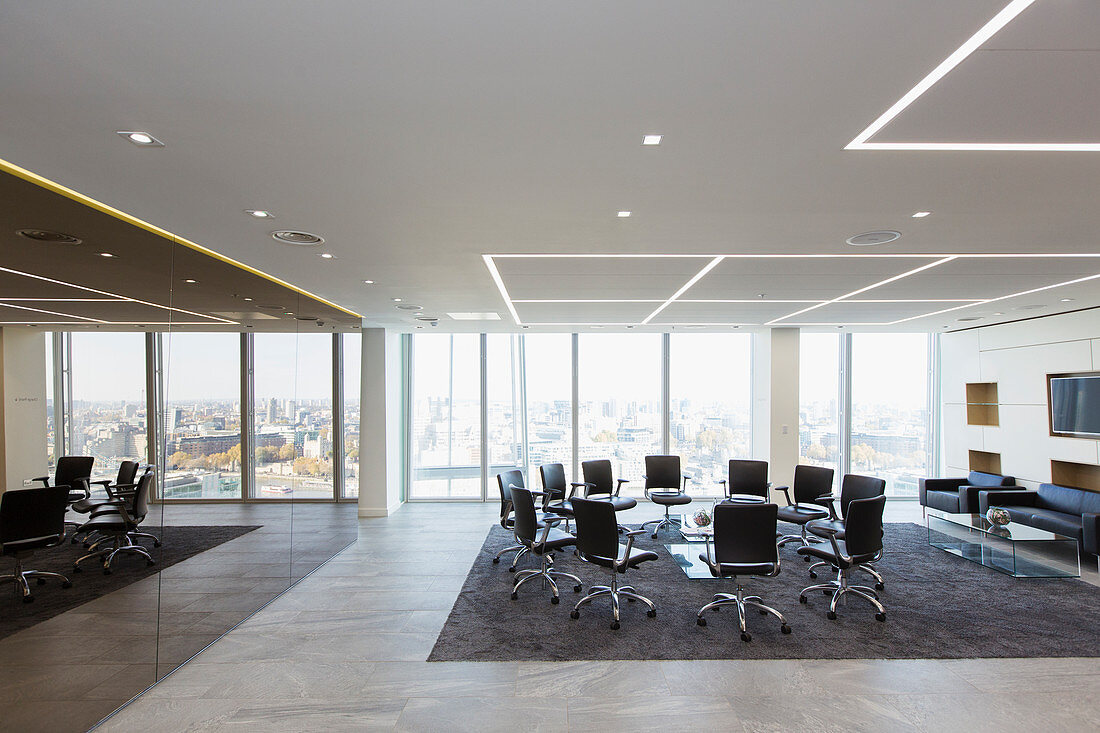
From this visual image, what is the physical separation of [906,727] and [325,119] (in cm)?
429

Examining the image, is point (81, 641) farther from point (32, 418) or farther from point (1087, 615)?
point (1087, 615)

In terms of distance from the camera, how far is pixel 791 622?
4.51 m

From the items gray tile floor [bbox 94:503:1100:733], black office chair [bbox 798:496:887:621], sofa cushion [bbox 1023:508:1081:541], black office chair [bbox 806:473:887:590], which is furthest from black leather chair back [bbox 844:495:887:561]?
sofa cushion [bbox 1023:508:1081:541]

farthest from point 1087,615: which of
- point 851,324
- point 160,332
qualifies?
point 160,332

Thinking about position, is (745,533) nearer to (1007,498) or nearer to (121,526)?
(121,526)

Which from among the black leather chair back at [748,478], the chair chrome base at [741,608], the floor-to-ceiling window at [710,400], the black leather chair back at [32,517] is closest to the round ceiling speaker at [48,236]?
the black leather chair back at [32,517]

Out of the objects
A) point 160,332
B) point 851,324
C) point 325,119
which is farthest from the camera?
point 851,324

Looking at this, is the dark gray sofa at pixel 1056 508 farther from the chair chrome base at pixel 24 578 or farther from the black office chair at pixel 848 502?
the chair chrome base at pixel 24 578

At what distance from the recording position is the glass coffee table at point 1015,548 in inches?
222

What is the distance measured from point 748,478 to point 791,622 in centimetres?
304

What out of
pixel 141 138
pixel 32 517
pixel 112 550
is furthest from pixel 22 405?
pixel 141 138

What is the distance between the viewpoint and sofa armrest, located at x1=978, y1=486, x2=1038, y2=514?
23.9 feet

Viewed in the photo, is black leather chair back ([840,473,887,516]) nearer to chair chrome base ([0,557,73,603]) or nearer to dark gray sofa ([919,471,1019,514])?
dark gray sofa ([919,471,1019,514])

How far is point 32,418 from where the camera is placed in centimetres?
278
